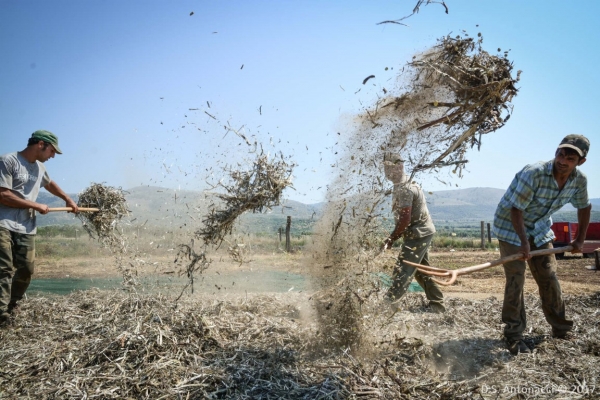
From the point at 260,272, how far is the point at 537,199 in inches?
242

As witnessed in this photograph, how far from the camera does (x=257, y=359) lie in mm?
3266

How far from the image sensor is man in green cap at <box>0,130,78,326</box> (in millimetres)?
4082

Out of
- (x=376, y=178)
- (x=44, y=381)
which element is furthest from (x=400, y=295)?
(x=44, y=381)

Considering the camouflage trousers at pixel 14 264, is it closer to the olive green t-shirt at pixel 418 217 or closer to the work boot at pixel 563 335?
the olive green t-shirt at pixel 418 217

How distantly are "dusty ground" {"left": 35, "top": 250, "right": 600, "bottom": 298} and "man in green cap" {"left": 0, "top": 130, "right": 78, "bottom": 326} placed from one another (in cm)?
122

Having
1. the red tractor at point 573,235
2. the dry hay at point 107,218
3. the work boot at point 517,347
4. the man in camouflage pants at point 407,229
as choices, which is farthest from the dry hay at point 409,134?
the red tractor at point 573,235

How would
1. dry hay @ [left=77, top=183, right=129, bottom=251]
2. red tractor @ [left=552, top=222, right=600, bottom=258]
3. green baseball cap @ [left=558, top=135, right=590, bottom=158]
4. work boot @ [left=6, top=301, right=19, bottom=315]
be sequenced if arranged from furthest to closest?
red tractor @ [left=552, top=222, right=600, bottom=258] → dry hay @ [left=77, top=183, right=129, bottom=251] → work boot @ [left=6, top=301, right=19, bottom=315] → green baseball cap @ [left=558, top=135, right=590, bottom=158]

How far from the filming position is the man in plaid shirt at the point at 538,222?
3701 mm

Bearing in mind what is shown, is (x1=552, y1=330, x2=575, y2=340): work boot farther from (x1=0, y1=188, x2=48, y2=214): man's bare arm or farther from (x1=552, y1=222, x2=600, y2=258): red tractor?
(x1=552, y1=222, x2=600, y2=258): red tractor

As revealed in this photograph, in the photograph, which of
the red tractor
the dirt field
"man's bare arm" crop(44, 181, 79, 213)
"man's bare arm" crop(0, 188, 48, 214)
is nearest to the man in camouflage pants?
the dirt field

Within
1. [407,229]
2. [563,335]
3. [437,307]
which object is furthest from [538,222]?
[437,307]

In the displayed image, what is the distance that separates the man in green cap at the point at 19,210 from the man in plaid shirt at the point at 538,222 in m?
4.53

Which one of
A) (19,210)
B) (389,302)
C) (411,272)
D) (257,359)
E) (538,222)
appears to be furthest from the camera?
(411,272)

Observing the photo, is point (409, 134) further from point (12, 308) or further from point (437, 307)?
point (12, 308)
